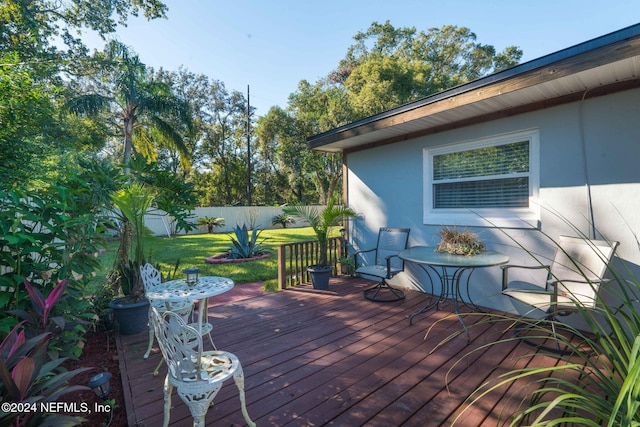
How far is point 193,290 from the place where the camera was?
2646mm

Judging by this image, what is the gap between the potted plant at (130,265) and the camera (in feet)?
10.6

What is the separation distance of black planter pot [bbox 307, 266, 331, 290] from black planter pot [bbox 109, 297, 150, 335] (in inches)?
94.8

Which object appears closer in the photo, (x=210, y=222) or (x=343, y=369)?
(x=343, y=369)

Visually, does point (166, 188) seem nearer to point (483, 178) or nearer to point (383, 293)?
point (383, 293)

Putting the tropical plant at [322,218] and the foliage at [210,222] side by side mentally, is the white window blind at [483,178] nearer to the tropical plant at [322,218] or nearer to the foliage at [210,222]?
the tropical plant at [322,218]

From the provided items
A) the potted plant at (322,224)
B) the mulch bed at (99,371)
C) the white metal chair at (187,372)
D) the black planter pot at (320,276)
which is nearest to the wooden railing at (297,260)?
the potted plant at (322,224)

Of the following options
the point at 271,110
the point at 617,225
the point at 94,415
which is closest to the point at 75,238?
the point at 94,415

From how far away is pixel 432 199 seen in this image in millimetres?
4516

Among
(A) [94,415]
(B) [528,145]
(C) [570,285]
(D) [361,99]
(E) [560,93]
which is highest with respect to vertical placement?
(D) [361,99]

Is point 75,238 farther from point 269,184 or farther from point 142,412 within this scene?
point 269,184

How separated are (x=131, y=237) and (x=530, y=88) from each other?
5.02 m

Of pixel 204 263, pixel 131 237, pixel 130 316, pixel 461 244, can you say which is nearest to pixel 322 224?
pixel 461 244

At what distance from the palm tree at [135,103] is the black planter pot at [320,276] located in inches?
423

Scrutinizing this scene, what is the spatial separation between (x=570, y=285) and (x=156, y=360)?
4299 millimetres
